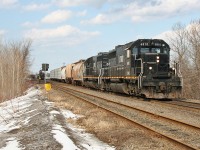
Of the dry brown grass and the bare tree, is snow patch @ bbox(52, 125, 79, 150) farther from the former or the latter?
the bare tree

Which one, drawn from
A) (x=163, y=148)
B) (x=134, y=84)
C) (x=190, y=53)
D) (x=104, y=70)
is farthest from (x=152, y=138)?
(x=190, y=53)

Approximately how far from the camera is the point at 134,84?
21.9 metres

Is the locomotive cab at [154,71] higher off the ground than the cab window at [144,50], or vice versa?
the cab window at [144,50]

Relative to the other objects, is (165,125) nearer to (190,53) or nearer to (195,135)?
(195,135)

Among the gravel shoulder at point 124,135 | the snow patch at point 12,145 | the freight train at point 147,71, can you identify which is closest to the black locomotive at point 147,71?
the freight train at point 147,71

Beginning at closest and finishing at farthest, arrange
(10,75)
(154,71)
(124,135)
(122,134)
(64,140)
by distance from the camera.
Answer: (64,140) < (124,135) < (122,134) < (154,71) < (10,75)

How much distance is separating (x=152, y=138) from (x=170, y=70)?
42.7 feet

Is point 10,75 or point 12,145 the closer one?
point 12,145

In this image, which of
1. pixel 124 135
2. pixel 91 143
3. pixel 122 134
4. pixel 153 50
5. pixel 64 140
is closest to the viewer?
pixel 64 140

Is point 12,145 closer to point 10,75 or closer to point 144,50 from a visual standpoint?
point 144,50

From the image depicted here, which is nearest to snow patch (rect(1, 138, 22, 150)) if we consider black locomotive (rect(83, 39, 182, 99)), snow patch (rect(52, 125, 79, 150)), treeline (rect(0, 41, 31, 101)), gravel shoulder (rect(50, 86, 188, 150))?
snow patch (rect(52, 125, 79, 150))

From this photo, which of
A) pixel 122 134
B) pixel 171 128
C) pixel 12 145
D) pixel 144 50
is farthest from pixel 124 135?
pixel 144 50

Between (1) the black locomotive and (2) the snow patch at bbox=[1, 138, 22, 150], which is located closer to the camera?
(2) the snow patch at bbox=[1, 138, 22, 150]

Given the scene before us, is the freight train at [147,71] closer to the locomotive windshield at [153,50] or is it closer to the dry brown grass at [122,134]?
the locomotive windshield at [153,50]
